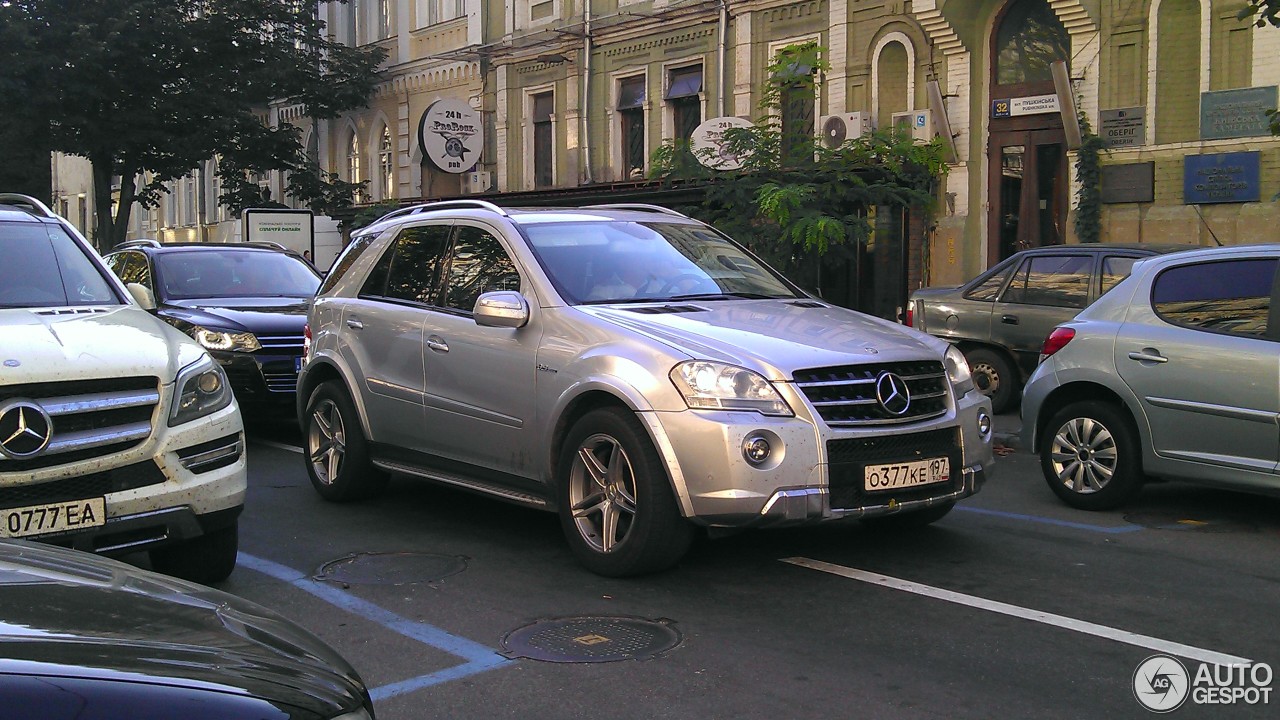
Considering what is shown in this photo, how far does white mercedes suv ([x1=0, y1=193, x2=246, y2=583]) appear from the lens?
5.20 m

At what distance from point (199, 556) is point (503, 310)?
189cm

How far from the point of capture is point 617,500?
238 inches

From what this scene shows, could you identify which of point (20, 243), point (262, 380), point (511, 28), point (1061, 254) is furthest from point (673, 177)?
point (511, 28)

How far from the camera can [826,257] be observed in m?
15.3

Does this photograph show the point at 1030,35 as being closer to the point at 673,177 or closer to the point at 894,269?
the point at 894,269

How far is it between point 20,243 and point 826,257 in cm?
1011

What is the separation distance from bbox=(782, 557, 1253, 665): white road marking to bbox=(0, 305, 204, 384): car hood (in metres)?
3.13

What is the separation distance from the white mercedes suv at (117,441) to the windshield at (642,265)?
1.91 m

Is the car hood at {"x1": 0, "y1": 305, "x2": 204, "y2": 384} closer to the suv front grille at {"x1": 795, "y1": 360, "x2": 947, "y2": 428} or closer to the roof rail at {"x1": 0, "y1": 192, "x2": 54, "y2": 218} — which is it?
the roof rail at {"x1": 0, "y1": 192, "x2": 54, "y2": 218}

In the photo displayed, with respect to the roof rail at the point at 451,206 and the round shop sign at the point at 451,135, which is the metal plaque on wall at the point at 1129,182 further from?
the round shop sign at the point at 451,135

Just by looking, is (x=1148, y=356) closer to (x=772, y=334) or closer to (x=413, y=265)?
(x=772, y=334)

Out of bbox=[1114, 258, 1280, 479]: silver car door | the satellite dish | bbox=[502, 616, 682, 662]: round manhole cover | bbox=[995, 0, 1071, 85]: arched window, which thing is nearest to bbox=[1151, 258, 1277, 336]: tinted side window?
bbox=[1114, 258, 1280, 479]: silver car door

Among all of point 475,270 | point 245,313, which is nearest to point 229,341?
point 245,313

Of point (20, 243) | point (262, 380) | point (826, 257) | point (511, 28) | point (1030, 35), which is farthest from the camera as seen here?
point (511, 28)
